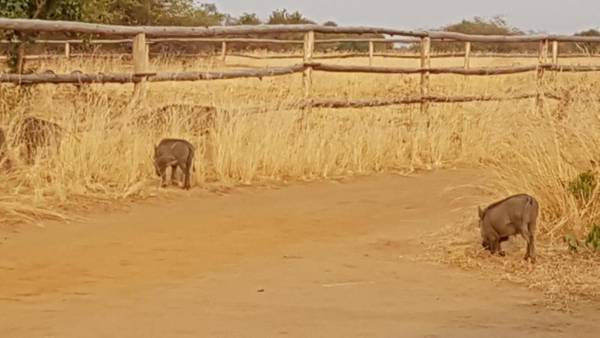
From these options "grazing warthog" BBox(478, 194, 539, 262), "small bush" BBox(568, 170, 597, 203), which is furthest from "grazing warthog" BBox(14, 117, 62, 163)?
"small bush" BBox(568, 170, 597, 203)

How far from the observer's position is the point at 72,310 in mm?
6090

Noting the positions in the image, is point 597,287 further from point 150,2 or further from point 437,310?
point 150,2

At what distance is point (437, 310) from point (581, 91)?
18.8 ft

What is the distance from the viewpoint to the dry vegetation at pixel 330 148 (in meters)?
8.20

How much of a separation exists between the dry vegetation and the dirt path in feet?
1.61

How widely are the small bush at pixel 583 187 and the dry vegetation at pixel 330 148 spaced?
17 millimetres

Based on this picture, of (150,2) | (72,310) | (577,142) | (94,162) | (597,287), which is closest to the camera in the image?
(72,310)

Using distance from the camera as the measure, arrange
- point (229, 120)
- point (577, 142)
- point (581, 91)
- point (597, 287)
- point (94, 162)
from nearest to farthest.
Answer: point (597, 287) < point (577, 142) < point (94, 162) < point (581, 91) < point (229, 120)

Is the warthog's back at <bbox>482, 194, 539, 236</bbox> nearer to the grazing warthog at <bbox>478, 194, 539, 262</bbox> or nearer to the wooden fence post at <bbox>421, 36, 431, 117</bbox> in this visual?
the grazing warthog at <bbox>478, 194, 539, 262</bbox>

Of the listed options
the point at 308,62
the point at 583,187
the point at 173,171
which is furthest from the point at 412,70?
the point at 583,187

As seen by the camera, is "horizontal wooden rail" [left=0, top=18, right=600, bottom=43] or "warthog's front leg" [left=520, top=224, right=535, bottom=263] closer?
"warthog's front leg" [left=520, top=224, right=535, bottom=263]

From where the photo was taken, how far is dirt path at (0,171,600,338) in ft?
19.1

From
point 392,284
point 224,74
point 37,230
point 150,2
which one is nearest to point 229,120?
point 224,74

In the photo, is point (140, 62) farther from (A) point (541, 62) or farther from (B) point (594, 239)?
(A) point (541, 62)
